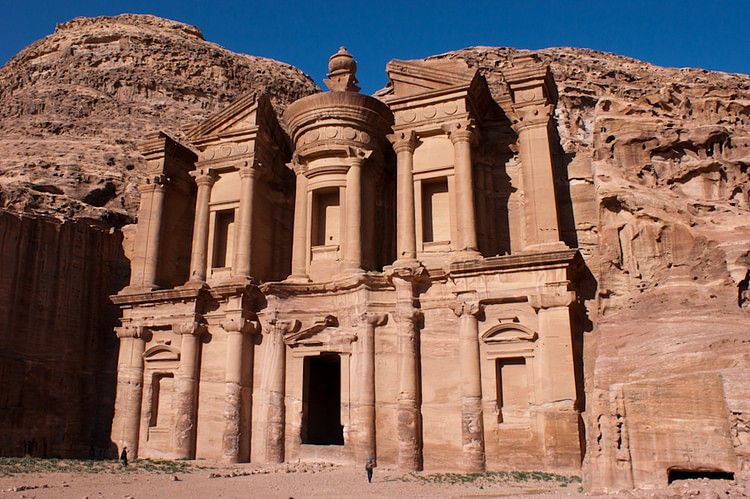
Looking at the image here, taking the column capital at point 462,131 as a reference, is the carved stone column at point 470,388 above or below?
below

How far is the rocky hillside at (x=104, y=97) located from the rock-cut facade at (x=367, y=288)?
8.15m

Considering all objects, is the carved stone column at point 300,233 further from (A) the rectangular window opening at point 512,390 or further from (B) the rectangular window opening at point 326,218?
(A) the rectangular window opening at point 512,390

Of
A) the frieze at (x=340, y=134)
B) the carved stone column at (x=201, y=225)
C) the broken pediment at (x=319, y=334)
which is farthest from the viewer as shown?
the carved stone column at (x=201, y=225)

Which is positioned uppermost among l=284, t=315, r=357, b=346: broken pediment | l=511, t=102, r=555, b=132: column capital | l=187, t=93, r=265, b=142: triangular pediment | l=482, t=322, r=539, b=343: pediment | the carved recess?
l=187, t=93, r=265, b=142: triangular pediment

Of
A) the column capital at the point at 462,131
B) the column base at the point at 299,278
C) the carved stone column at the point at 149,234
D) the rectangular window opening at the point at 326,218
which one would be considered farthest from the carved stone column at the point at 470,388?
the carved stone column at the point at 149,234

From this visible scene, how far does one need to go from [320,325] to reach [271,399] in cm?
284

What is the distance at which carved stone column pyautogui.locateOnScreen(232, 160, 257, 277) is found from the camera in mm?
24781

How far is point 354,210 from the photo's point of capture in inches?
947

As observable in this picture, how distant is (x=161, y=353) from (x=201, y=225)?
5.01 m

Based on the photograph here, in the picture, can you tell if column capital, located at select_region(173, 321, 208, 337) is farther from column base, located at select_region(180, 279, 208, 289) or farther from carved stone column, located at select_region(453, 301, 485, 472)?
carved stone column, located at select_region(453, 301, 485, 472)

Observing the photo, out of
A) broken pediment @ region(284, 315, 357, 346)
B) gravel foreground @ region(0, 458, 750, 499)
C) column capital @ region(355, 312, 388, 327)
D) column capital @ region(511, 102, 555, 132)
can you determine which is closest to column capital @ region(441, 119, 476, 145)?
→ column capital @ region(511, 102, 555, 132)

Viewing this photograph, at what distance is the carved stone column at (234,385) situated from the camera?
2253cm

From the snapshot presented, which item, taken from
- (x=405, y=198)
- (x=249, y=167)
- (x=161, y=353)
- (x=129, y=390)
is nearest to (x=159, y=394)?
(x=129, y=390)

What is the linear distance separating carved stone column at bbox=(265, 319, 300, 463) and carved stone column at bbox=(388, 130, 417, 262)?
4.40 meters
